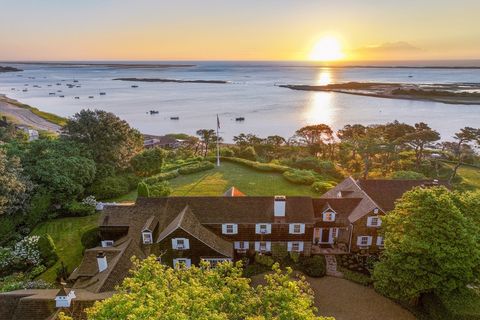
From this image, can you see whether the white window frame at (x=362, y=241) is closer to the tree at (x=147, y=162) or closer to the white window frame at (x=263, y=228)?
the white window frame at (x=263, y=228)

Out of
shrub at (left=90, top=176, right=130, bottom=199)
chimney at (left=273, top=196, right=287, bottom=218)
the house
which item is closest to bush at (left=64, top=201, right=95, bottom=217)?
shrub at (left=90, top=176, right=130, bottom=199)

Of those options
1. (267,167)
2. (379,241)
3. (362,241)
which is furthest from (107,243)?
(267,167)

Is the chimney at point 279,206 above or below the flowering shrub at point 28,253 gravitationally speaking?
above

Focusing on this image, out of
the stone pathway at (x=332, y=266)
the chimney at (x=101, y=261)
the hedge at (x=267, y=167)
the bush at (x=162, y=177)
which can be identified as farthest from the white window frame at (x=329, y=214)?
the bush at (x=162, y=177)

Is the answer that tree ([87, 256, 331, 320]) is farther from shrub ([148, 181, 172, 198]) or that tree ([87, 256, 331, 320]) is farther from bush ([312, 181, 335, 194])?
bush ([312, 181, 335, 194])

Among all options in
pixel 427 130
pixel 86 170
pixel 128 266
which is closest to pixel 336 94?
pixel 427 130

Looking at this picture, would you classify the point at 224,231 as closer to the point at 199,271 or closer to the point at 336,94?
the point at 199,271

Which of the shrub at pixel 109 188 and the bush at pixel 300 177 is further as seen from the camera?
the bush at pixel 300 177
